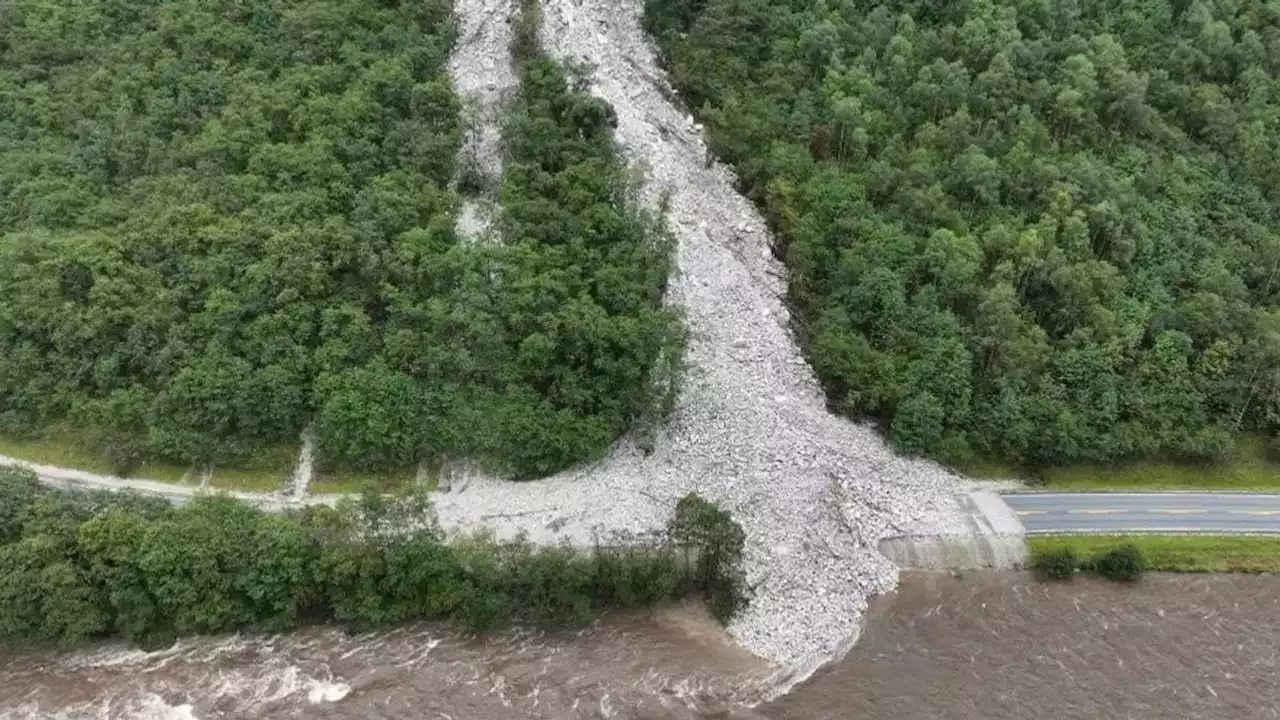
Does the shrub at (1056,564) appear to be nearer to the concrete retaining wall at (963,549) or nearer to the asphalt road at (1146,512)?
the concrete retaining wall at (963,549)

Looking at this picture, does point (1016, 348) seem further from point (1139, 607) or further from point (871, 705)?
point (871, 705)

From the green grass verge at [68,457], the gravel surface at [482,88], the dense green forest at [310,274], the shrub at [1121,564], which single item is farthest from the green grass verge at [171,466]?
the shrub at [1121,564]

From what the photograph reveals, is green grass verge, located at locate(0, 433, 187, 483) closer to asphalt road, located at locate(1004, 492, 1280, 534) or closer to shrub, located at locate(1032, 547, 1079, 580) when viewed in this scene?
shrub, located at locate(1032, 547, 1079, 580)

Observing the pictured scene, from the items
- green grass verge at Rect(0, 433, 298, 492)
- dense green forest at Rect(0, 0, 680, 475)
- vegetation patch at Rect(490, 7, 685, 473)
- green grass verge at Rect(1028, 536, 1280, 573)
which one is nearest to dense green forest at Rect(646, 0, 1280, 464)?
green grass verge at Rect(1028, 536, 1280, 573)

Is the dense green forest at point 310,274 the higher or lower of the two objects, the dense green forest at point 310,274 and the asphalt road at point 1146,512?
the higher

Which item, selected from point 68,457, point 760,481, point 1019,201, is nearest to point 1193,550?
point 760,481

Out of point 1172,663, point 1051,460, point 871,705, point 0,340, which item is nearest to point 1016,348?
point 1051,460

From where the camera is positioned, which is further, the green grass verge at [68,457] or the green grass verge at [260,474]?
the green grass verge at [68,457]
